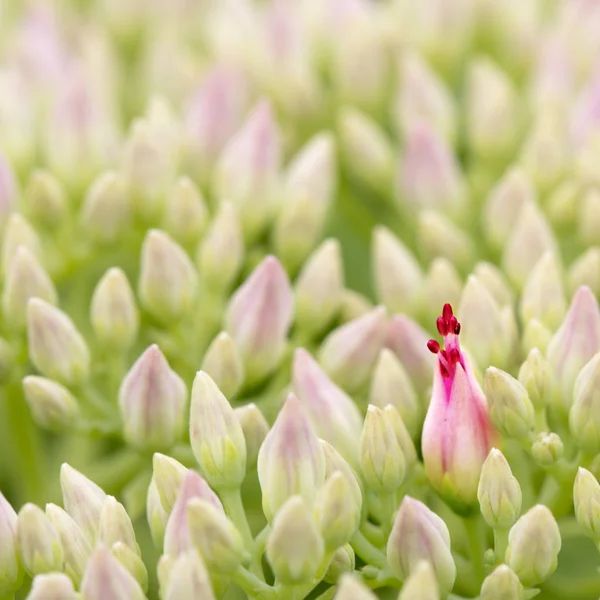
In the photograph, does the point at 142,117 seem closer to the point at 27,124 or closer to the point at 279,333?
the point at 27,124

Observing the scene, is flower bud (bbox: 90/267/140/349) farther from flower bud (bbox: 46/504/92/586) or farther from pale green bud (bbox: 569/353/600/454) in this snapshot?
pale green bud (bbox: 569/353/600/454)

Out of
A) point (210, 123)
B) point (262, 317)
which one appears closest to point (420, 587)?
point (262, 317)

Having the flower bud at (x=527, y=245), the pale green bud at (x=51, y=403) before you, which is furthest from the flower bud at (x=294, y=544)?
the flower bud at (x=527, y=245)

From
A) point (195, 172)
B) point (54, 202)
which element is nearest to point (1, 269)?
point (54, 202)

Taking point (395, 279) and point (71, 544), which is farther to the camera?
point (395, 279)

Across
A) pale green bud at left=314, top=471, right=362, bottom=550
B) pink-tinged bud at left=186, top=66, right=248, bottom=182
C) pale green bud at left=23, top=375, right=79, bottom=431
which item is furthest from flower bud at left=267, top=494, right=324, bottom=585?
pink-tinged bud at left=186, top=66, right=248, bottom=182

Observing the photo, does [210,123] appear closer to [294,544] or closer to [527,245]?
[527,245]
